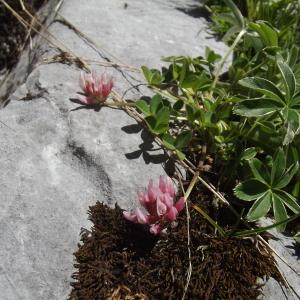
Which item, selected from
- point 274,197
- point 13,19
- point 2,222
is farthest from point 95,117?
point 13,19

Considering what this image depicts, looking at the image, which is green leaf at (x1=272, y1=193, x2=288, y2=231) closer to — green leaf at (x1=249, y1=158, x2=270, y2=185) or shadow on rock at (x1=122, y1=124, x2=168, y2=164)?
green leaf at (x1=249, y1=158, x2=270, y2=185)

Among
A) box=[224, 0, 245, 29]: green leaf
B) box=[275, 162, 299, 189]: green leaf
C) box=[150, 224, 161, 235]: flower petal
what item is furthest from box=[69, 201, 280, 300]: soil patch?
box=[224, 0, 245, 29]: green leaf

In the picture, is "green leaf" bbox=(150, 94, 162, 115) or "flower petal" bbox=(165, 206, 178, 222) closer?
"flower petal" bbox=(165, 206, 178, 222)

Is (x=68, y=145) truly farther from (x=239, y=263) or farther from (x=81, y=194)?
(x=239, y=263)

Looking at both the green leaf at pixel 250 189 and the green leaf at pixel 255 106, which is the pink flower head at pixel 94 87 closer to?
the green leaf at pixel 255 106

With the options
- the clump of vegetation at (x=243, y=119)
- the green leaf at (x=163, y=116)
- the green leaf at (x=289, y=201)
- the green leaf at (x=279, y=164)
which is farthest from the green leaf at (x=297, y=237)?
the green leaf at (x=163, y=116)

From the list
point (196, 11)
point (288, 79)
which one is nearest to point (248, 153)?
point (288, 79)

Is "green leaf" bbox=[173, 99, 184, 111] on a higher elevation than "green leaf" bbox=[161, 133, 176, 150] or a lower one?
higher

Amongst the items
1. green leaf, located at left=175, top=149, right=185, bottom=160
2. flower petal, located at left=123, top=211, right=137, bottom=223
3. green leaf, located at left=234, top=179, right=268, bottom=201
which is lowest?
flower petal, located at left=123, top=211, right=137, bottom=223
